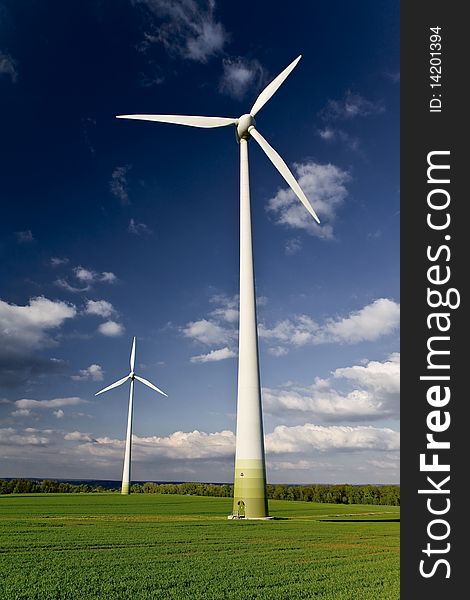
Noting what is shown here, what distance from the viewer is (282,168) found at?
166 feet

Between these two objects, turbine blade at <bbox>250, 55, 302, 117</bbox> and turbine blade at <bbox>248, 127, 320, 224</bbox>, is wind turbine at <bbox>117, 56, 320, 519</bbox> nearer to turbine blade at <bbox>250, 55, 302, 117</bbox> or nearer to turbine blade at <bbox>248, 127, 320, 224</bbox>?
turbine blade at <bbox>248, 127, 320, 224</bbox>

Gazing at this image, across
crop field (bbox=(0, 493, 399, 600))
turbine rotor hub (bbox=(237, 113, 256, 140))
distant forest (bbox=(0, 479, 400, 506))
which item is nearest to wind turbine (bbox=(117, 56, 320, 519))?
turbine rotor hub (bbox=(237, 113, 256, 140))

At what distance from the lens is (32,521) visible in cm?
4356

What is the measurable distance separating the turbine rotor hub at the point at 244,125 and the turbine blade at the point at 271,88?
111cm

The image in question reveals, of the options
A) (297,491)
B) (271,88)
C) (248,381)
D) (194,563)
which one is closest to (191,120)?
(271,88)

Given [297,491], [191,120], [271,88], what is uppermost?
[271,88]

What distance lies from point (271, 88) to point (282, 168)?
31.2 ft

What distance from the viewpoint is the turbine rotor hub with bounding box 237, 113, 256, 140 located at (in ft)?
177

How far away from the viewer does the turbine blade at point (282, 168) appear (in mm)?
47344

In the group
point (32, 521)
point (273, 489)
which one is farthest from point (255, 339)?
point (273, 489)

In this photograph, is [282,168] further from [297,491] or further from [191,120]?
[297,491]

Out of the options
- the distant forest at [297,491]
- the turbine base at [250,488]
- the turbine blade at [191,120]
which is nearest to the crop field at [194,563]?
the turbine base at [250,488]

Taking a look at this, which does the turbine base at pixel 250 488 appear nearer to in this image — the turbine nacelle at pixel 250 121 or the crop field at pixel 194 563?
the crop field at pixel 194 563

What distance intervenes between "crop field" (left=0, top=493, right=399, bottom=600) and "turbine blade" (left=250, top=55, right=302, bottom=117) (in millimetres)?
37208
